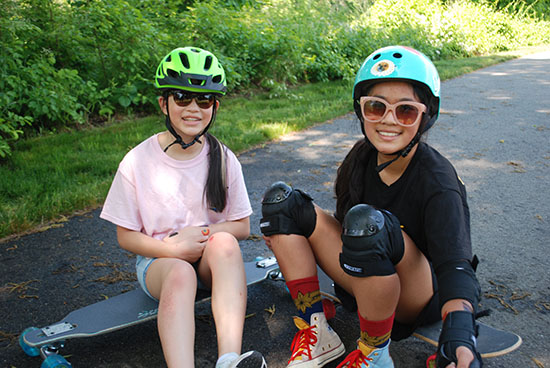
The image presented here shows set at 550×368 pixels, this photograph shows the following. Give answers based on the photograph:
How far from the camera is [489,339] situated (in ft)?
6.31

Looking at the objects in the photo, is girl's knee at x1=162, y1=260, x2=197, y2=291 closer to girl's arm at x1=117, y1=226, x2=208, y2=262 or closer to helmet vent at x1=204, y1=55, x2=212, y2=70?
girl's arm at x1=117, y1=226, x2=208, y2=262

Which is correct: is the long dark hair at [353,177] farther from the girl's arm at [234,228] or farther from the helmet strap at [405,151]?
the girl's arm at [234,228]

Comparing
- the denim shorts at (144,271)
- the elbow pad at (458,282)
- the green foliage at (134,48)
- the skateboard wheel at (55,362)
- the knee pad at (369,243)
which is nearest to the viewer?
the elbow pad at (458,282)

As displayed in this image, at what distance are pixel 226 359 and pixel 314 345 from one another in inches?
15.9

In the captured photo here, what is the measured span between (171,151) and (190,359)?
0.95 meters

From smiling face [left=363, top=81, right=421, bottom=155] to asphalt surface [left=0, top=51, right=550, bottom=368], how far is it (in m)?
0.87

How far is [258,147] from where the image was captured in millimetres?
5434

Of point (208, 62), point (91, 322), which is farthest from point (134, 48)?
point (91, 322)

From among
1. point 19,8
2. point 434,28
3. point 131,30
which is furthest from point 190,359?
point 434,28

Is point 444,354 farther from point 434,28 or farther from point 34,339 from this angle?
point 434,28

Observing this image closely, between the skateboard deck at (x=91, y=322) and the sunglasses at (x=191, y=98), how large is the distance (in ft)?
2.80

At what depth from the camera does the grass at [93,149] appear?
12.2 feet

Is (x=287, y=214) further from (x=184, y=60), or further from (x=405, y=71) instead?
(x=184, y=60)

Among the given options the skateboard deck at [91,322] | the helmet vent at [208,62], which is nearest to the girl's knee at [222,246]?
the skateboard deck at [91,322]
